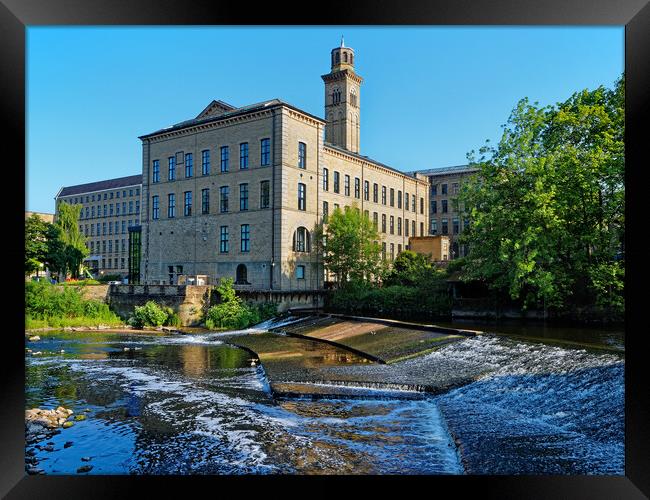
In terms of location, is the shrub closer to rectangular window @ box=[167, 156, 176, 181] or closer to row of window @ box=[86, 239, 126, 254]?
rectangular window @ box=[167, 156, 176, 181]

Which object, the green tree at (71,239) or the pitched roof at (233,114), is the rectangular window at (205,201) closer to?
the pitched roof at (233,114)

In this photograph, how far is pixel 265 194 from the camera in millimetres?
35219

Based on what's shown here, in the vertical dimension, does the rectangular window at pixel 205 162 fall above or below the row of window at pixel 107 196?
below

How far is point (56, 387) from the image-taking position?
12781 mm

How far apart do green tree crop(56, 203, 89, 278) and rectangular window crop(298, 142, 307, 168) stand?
74.3 ft

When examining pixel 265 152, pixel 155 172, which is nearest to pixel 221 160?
pixel 265 152

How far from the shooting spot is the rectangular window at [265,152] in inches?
1373

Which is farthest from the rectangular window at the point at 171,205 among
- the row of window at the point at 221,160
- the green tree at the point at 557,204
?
the green tree at the point at 557,204

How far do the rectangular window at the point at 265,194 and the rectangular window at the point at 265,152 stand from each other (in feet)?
4.20

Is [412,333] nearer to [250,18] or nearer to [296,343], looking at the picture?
[296,343]

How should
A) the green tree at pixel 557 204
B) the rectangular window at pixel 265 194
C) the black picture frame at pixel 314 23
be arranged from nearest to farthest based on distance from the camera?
the black picture frame at pixel 314 23
the green tree at pixel 557 204
the rectangular window at pixel 265 194

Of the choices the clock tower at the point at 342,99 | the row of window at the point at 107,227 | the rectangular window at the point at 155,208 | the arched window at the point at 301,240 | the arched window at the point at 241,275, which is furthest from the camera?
the row of window at the point at 107,227

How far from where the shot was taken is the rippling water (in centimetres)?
720

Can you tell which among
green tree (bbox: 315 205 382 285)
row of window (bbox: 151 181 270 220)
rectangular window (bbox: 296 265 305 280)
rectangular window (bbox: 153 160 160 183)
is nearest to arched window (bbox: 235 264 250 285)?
rectangular window (bbox: 296 265 305 280)
